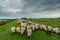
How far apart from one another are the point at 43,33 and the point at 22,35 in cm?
290

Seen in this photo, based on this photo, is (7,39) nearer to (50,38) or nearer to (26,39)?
(26,39)

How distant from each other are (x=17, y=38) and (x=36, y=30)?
2999 mm

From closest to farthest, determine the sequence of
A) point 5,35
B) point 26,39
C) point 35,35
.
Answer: point 26,39
point 35,35
point 5,35

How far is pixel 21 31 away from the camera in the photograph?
1550 centimetres

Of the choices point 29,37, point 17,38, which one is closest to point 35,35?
point 29,37

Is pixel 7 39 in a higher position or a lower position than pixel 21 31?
lower

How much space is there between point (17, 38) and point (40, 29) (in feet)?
12.5

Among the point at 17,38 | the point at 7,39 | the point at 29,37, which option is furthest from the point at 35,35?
the point at 7,39

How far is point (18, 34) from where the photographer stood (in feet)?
52.2

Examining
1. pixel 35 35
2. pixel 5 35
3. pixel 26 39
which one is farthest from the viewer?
pixel 5 35

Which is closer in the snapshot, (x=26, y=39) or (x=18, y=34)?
(x=26, y=39)

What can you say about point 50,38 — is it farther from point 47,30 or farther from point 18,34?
point 18,34

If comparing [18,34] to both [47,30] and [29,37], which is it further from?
[47,30]

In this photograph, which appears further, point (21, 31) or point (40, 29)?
point (40, 29)
